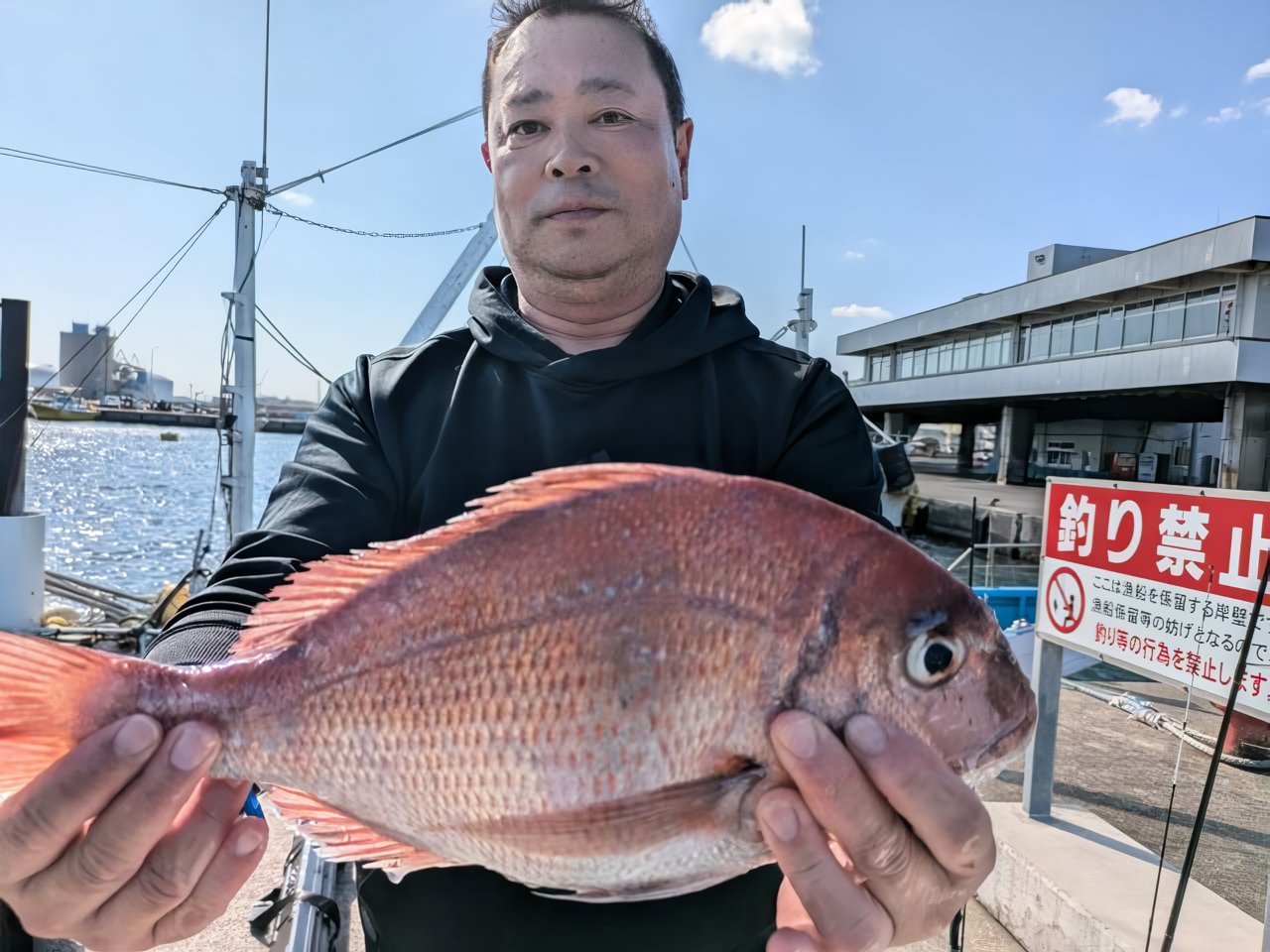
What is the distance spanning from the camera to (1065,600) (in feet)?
11.9

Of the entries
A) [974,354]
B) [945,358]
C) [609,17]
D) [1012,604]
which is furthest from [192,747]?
[945,358]

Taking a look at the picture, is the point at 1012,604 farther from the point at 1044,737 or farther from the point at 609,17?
the point at 609,17

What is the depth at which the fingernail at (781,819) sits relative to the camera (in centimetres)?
111

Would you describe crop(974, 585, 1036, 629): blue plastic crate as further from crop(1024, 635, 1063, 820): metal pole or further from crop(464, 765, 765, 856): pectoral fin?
crop(464, 765, 765, 856): pectoral fin

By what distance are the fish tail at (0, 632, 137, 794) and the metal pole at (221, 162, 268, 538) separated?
9.50m

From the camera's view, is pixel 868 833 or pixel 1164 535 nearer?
pixel 868 833

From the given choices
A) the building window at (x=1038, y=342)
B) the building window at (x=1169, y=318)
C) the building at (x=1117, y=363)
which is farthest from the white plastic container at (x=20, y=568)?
the building window at (x=1038, y=342)

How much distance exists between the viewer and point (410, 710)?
1.18 meters

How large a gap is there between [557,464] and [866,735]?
0.89 m

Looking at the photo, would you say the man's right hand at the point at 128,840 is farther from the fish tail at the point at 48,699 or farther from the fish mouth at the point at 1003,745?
the fish mouth at the point at 1003,745

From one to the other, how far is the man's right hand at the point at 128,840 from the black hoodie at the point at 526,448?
326 mm

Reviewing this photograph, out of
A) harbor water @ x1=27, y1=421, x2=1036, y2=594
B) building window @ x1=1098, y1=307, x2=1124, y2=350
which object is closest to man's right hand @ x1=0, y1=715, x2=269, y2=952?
harbor water @ x1=27, y1=421, x2=1036, y2=594

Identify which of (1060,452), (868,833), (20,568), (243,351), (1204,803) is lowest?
(20,568)

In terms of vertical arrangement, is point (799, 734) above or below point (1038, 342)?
below
